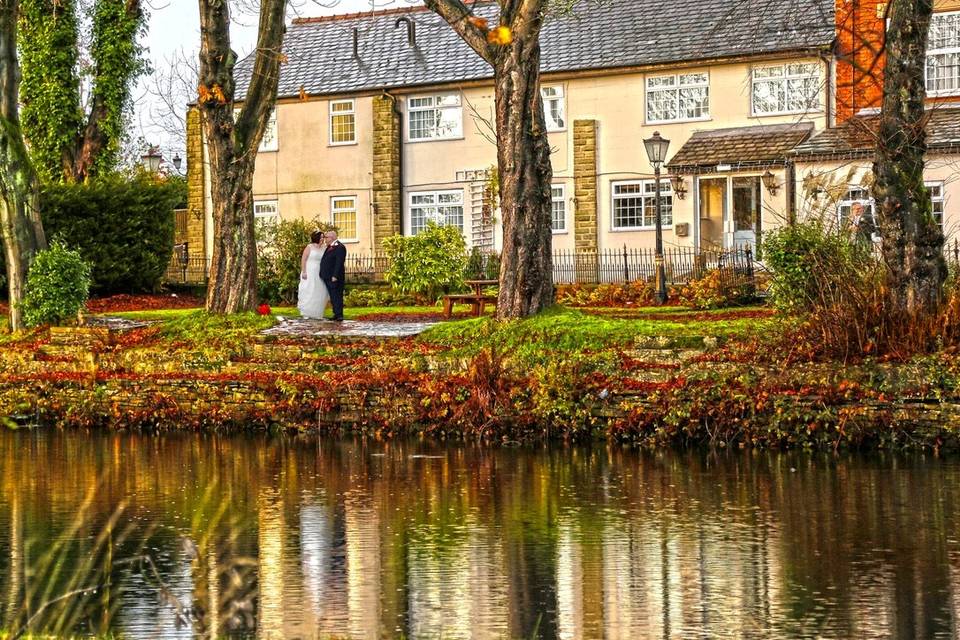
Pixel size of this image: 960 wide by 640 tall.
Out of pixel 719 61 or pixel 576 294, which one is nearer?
pixel 576 294

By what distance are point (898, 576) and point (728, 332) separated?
30.2 feet

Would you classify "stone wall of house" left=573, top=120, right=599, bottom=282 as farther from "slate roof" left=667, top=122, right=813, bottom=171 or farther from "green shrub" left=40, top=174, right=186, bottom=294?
"green shrub" left=40, top=174, right=186, bottom=294

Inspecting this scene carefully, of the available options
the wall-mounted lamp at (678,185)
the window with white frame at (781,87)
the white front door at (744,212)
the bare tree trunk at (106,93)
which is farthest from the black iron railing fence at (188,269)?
the window with white frame at (781,87)

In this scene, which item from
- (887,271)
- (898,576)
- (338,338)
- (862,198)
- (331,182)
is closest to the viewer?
(898,576)

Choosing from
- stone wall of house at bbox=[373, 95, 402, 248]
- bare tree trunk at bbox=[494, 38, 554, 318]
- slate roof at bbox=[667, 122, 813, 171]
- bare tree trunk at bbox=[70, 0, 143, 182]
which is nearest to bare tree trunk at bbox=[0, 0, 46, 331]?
bare tree trunk at bbox=[494, 38, 554, 318]

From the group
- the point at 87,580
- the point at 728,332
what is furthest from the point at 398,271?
the point at 87,580

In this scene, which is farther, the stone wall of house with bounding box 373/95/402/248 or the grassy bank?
the stone wall of house with bounding box 373/95/402/248

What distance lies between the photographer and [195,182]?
45938mm

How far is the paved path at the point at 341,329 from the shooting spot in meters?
20.5

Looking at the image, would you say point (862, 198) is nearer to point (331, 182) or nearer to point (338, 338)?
point (331, 182)

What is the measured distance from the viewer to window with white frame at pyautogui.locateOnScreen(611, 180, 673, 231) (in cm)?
3941

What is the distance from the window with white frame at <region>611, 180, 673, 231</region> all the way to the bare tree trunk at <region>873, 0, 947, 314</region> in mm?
21381

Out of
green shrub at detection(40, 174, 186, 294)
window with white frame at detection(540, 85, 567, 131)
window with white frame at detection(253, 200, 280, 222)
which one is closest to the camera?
green shrub at detection(40, 174, 186, 294)

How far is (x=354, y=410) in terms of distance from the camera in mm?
18625
